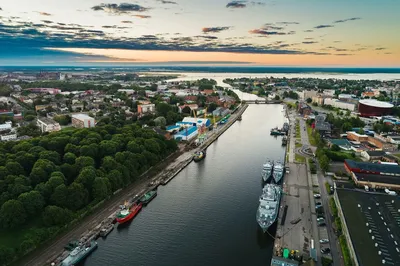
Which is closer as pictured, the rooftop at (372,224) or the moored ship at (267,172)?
the rooftop at (372,224)

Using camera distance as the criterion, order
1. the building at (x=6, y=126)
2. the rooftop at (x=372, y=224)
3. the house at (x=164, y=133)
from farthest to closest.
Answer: the building at (x=6, y=126), the house at (x=164, y=133), the rooftop at (x=372, y=224)

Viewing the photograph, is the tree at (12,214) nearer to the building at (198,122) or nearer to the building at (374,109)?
the building at (198,122)

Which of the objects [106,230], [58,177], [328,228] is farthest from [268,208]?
[58,177]

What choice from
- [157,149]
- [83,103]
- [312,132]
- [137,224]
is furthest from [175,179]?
[83,103]

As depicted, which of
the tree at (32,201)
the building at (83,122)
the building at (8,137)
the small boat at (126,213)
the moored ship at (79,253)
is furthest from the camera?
the building at (83,122)

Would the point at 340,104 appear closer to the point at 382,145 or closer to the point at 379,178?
the point at 382,145

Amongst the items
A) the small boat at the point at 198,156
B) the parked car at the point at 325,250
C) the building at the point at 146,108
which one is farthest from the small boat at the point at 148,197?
the building at the point at 146,108
